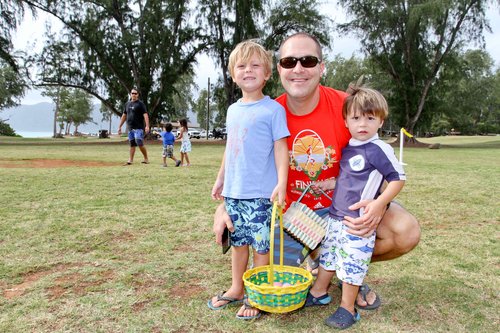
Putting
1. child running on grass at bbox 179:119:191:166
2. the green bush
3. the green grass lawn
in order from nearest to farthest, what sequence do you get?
1. the green grass lawn
2. child running on grass at bbox 179:119:191:166
3. the green bush

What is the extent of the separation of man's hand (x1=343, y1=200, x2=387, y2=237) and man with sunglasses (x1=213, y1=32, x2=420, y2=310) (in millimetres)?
170

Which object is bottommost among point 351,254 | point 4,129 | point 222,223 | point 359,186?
point 351,254

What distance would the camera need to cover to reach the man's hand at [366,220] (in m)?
2.36

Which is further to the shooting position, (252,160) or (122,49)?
(122,49)

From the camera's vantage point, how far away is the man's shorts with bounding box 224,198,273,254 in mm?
2602

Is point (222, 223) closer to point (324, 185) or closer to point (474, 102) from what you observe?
point (324, 185)

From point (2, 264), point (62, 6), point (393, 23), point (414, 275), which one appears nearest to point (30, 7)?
point (62, 6)

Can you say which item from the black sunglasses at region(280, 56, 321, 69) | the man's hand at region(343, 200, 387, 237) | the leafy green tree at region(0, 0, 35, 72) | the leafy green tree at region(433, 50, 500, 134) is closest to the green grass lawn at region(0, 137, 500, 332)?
the man's hand at region(343, 200, 387, 237)

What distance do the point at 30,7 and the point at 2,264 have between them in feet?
75.5

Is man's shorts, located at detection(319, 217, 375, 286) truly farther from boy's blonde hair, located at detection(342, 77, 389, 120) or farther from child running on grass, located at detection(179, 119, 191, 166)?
child running on grass, located at detection(179, 119, 191, 166)

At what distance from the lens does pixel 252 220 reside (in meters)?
2.61

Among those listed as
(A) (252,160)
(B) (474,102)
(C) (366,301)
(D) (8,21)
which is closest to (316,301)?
(C) (366,301)

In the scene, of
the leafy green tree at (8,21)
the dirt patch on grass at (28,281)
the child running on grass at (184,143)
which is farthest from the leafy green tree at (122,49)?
the dirt patch on grass at (28,281)

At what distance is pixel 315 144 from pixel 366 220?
0.61 m
